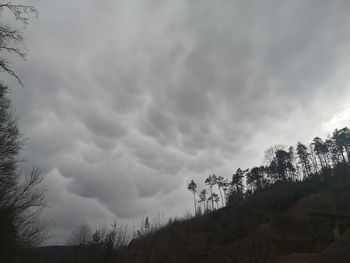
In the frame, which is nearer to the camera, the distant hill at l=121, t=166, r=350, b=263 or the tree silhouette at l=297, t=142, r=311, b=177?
the distant hill at l=121, t=166, r=350, b=263

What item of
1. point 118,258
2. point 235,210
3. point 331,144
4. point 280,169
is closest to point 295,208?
point 235,210

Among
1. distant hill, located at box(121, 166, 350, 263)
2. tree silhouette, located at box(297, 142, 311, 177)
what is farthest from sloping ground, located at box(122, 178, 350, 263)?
tree silhouette, located at box(297, 142, 311, 177)

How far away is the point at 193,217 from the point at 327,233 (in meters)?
35.0

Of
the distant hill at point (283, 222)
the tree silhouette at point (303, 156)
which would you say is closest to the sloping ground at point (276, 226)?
the distant hill at point (283, 222)

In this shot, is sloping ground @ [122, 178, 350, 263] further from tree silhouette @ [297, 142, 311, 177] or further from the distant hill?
tree silhouette @ [297, 142, 311, 177]

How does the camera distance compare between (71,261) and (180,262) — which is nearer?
(180,262)

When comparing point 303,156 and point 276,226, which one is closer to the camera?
point 276,226

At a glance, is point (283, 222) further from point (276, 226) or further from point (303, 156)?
point (303, 156)

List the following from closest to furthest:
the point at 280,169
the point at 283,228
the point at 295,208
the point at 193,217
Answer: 1. the point at 283,228
2. the point at 295,208
3. the point at 193,217
4. the point at 280,169

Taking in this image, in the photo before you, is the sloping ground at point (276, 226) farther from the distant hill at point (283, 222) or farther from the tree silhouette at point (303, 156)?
the tree silhouette at point (303, 156)

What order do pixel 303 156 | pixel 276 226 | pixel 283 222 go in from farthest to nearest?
1. pixel 303 156
2. pixel 283 222
3. pixel 276 226

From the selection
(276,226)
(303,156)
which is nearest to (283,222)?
(276,226)

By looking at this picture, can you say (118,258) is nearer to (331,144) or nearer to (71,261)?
(71,261)

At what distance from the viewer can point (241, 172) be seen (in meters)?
93.6
